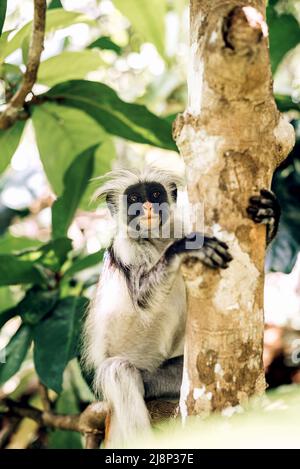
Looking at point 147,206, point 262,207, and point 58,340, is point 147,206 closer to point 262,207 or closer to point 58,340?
point 58,340

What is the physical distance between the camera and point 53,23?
3.11m

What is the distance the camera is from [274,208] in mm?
1974

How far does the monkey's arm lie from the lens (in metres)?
1.70

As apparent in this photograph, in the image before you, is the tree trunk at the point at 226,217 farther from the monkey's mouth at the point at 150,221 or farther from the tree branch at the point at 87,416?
the monkey's mouth at the point at 150,221

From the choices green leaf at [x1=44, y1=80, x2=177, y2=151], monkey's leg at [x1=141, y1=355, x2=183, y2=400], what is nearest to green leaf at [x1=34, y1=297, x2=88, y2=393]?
monkey's leg at [x1=141, y1=355, x2=183, y2=400]

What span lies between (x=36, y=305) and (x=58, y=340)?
27 centimetres

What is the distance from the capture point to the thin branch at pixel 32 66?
256 cm

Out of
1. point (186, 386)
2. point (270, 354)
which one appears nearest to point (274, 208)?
point (186, 386)

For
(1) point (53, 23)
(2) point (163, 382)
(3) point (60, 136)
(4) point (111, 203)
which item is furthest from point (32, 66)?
(2) point (163, 382)

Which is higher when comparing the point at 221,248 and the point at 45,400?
the point at 221,248

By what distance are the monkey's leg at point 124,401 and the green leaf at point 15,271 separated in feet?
2.29

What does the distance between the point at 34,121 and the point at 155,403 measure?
5.46 feet

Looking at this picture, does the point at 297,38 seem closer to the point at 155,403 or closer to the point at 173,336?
the point at 173,336

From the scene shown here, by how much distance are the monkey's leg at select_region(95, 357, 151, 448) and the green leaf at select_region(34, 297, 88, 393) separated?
22 centimetres
